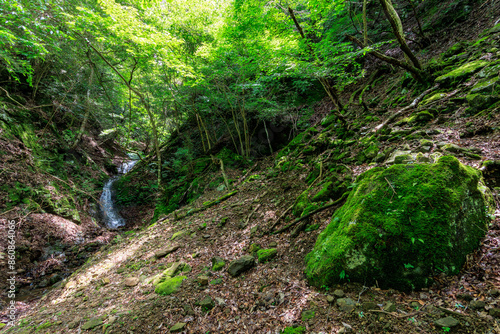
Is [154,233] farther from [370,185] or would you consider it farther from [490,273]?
[490,273]

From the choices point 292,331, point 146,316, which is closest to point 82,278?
point 146,316

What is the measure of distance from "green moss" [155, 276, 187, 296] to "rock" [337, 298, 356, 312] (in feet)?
10.1

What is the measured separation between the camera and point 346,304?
7.61 feet

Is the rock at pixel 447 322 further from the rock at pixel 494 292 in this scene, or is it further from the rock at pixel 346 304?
the rock at pixel 346 304

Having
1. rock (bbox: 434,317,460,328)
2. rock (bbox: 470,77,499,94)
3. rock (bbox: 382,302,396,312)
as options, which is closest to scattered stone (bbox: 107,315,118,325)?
rock (bbox: 382,302,396,312)

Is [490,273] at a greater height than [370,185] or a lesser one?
lesser

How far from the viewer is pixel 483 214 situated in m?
2.40

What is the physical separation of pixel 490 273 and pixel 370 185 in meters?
1.48

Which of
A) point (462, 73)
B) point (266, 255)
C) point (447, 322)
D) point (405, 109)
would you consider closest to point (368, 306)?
point (447, 322)

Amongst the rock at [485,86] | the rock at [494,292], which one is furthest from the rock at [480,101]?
the rock at [494,292]

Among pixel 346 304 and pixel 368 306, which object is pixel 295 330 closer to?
pixel 346 304

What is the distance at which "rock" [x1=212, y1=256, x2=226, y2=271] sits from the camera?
427cm

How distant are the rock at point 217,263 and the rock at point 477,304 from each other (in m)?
3.76

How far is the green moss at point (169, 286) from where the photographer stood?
12.7ft
